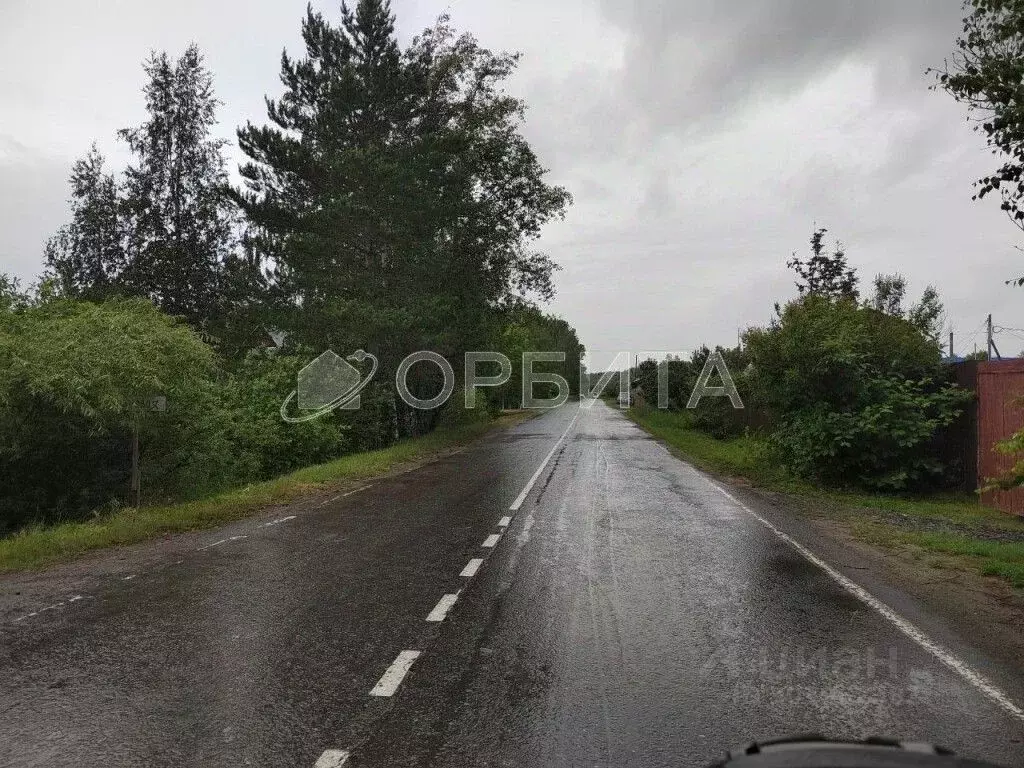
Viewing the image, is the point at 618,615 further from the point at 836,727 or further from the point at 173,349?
the point at 173,349

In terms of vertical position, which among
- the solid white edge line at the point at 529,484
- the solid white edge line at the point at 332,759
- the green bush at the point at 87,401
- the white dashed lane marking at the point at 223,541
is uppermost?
the green bush at the point at 87,401

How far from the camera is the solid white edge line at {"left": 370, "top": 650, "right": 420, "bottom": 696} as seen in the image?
476 cm

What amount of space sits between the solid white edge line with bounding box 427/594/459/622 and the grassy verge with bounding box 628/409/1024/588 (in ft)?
18.5

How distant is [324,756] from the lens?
3.89 metres

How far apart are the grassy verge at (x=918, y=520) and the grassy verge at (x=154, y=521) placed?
9.06 meters

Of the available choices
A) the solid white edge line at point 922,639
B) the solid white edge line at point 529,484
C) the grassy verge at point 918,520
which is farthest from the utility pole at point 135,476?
the grassy verge at point 918,520

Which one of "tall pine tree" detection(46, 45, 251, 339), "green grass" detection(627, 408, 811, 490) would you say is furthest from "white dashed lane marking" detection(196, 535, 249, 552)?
"tall pine tree" detection(46, 45, 251, 339)

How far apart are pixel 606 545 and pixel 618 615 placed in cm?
306

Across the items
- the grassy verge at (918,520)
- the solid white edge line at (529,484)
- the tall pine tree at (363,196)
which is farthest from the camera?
the tall pine tree at (363,196)

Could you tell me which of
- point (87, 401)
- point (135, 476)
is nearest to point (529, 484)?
point (135, 476)

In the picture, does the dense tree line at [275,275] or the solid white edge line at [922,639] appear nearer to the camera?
the solid white edge line at [922,639]

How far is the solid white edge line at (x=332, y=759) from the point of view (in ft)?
12.5

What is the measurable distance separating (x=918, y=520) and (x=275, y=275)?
2042cm

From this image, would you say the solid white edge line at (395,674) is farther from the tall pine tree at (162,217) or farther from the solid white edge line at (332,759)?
the tall pine tree at (162,217)
